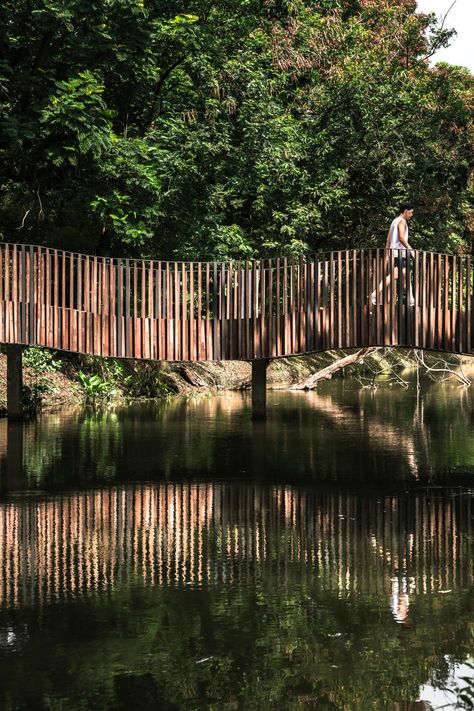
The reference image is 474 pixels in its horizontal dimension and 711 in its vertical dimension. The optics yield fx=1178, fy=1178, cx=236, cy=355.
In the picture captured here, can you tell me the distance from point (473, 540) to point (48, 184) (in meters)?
19.2

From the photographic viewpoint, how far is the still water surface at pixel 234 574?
19.8 feet

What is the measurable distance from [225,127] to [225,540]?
20623 mm

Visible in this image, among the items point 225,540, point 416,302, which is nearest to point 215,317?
point 416,302

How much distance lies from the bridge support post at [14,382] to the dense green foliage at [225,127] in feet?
12.1

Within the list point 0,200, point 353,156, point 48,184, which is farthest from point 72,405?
point 353,156

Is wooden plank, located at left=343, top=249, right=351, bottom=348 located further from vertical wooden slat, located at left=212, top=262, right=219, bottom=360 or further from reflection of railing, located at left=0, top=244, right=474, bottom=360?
vertical wooden slat, located at left=212, top=262, right=219, bottom=360

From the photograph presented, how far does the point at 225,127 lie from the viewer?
2922 cm

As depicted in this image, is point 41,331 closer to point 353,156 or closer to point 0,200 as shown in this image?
point 0,200

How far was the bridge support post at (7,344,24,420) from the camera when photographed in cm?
2150

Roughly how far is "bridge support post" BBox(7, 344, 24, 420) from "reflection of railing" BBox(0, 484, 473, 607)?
29.5ft

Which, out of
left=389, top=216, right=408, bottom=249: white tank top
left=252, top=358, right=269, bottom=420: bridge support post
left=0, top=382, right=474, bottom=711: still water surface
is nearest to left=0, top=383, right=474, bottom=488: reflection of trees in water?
left=0, top=382, right=474, bottom=711: still water surface

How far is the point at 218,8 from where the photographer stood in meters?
31.3

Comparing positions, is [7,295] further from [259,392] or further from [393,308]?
[393,308]

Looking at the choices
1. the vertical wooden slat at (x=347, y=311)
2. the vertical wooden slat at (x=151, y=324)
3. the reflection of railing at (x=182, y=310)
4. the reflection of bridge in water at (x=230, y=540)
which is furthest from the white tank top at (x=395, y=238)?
the reflection of bridge in water at (x=230, y=540)
